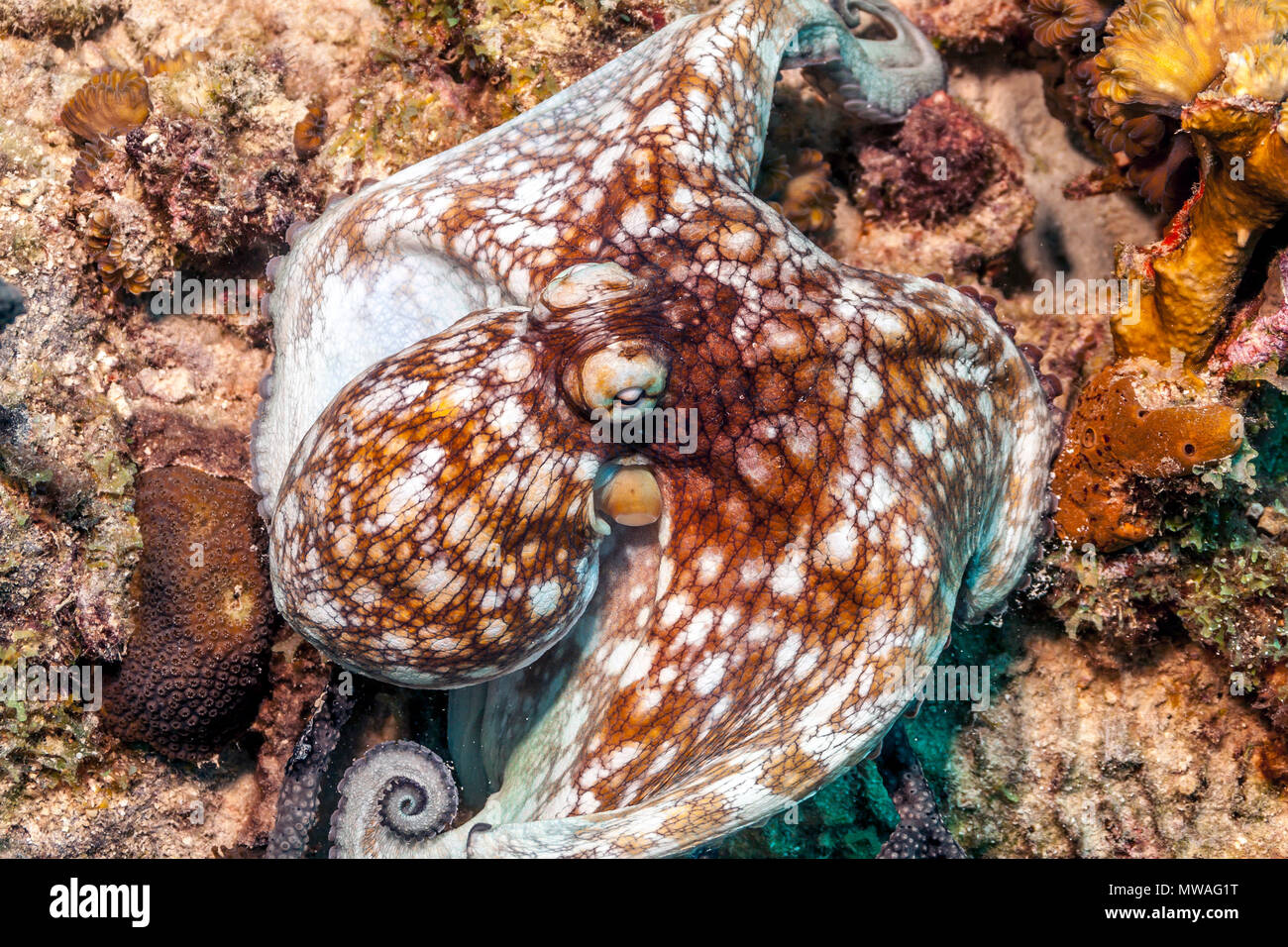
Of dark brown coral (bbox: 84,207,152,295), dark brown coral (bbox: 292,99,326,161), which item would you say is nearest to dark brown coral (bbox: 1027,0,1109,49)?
dark brown coral (bbox: 292,99,326,161)

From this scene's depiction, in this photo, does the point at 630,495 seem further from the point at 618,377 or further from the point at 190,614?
the point at 190,614

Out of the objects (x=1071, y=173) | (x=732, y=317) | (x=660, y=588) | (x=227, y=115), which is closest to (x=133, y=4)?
(x=227, y=115)

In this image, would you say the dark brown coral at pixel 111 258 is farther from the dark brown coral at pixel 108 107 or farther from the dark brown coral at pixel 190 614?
the dark brown coral at pixel 190 614

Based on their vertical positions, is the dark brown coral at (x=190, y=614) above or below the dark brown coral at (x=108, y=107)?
below

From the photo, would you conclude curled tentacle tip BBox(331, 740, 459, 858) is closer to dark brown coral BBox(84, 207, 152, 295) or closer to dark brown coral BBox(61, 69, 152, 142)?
dark brown coral BBox(84, 207, 152, 295)

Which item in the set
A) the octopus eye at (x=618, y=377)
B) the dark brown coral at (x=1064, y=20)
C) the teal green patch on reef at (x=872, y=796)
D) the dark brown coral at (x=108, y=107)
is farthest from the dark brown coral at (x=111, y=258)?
the dark brown coral at (x=1064, y=20)
